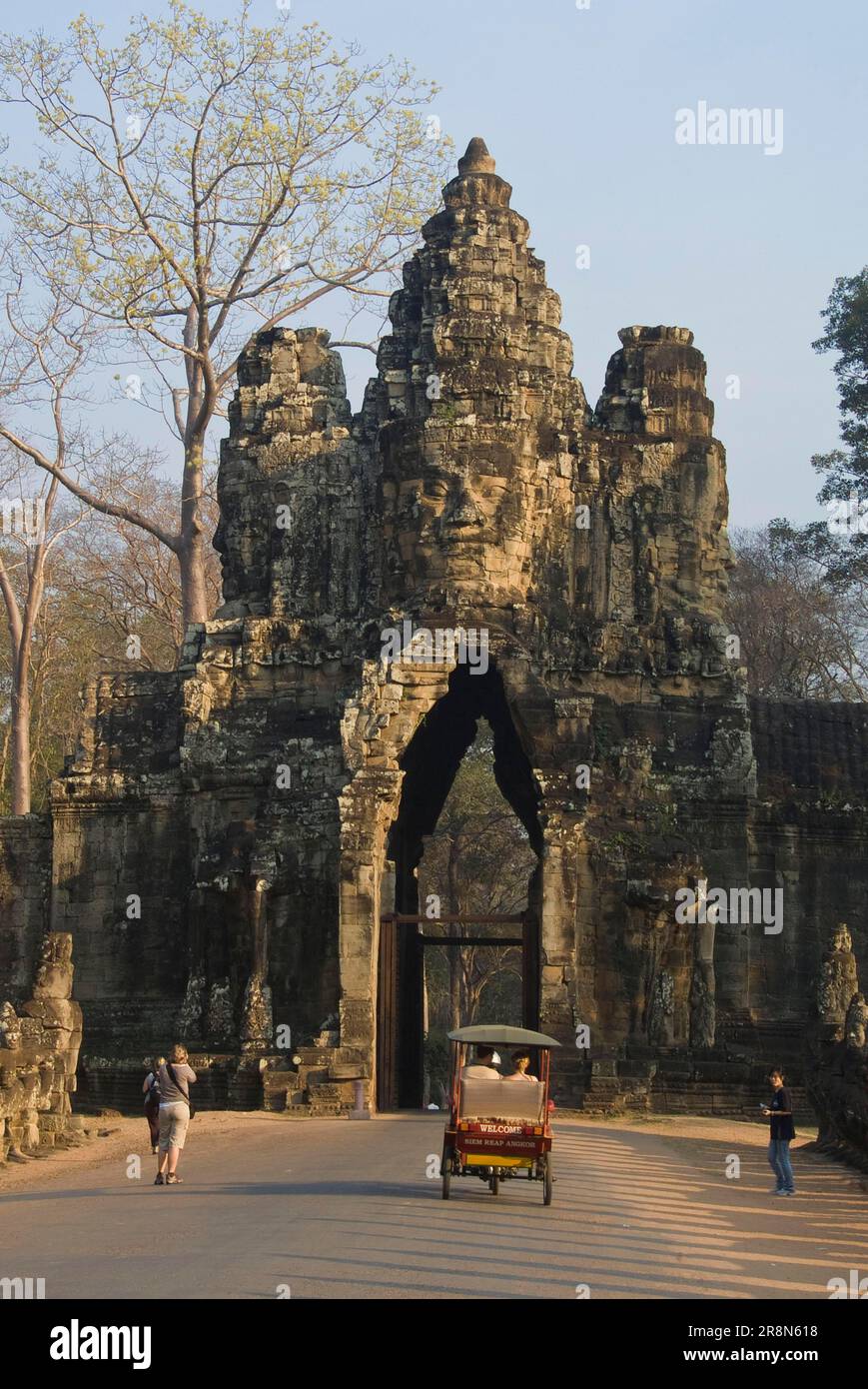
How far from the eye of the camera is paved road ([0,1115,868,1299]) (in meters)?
A: 13.2

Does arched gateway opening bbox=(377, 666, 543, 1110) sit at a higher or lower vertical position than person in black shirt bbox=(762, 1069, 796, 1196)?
higher

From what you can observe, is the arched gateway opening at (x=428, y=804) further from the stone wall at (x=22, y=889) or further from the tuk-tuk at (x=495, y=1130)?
the tuk-tuk at (x=495, y=1130)

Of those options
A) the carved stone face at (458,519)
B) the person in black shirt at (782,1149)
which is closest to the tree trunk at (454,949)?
the carved stone face at (458,519)

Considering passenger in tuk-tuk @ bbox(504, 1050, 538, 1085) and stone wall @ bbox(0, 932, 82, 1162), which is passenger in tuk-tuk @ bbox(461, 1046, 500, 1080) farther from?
stone wall @ bbox(0, 932, 82, 1162)

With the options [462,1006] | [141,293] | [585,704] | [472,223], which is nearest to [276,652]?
[585,704]

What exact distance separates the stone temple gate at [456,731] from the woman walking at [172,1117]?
371 inches

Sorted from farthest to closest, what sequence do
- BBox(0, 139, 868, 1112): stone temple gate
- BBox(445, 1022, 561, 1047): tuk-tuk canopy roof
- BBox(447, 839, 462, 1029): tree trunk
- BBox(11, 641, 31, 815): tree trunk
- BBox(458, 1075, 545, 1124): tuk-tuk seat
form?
BBox(447, 839, 462, 1029): tree trunk → BBox(11, 641, 31, 815): tree trunk → BBox(0, 139, 868, 1112): stone temple gate → BBox(445, 1022, 561, 1047): tuk-tuk canopy roof → BBox(458, 1075, 545, 1124): tuk-tuk seat

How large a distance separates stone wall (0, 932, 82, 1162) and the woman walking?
3.00 meters

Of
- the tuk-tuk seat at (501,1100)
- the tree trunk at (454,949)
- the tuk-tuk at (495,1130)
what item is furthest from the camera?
the tree trunk at (454,949)

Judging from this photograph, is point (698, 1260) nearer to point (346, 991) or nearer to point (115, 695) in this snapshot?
point (346, 991)

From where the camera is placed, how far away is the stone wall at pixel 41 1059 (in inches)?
921

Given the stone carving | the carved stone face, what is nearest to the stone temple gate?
the carved stone face

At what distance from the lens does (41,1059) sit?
2488cm

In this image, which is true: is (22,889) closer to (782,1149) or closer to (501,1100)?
(782,1149)
